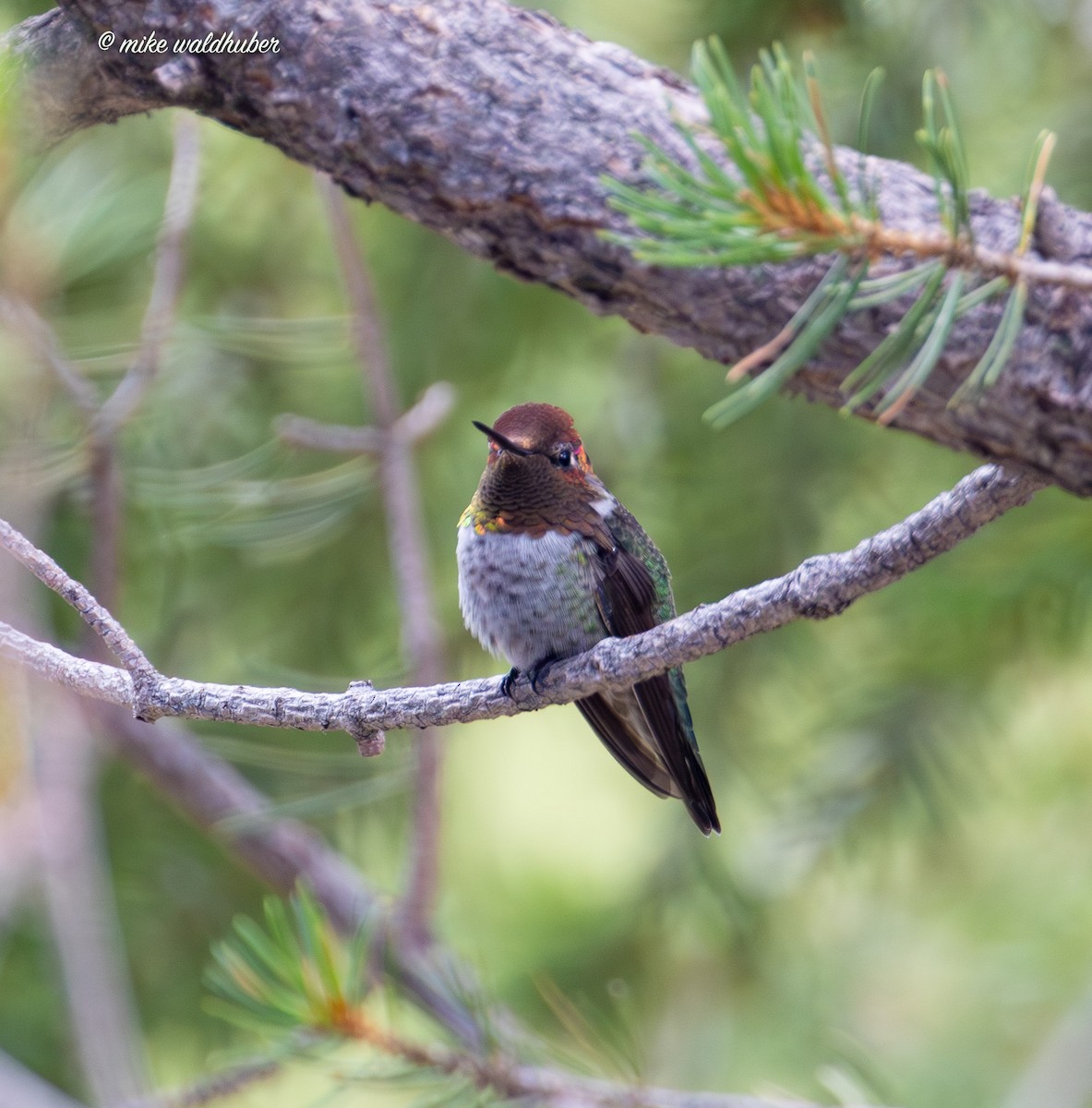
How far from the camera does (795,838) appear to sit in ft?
8.44

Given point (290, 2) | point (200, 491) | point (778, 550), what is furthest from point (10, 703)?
point (778, 550)

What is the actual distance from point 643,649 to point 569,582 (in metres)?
0.65

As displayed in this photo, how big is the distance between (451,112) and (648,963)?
2.09 meters

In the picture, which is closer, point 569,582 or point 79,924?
point 79,924

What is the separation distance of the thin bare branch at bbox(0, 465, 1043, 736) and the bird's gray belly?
1.58 feet

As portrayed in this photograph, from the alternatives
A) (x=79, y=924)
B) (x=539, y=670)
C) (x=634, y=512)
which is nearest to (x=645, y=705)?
(x=539, y=670)

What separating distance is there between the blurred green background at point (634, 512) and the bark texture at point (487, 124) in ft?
2.43

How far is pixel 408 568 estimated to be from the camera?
2.22 m

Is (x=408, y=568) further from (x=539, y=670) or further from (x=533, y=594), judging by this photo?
(x=539, y=670)

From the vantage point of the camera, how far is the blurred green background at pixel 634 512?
8.14 ft

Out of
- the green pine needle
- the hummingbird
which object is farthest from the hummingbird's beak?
the green pine needle

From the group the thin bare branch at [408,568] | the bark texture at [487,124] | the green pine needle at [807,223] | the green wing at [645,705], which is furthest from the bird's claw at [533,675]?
the green pine needle at [807,223]

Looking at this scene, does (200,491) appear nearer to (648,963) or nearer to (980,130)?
(648,963)

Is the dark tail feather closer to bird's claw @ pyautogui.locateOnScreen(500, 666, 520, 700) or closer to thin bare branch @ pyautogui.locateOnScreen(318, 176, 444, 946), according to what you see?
bird's claw @ pyautogui.locateOnScreen(500, 666, 520, 700)
